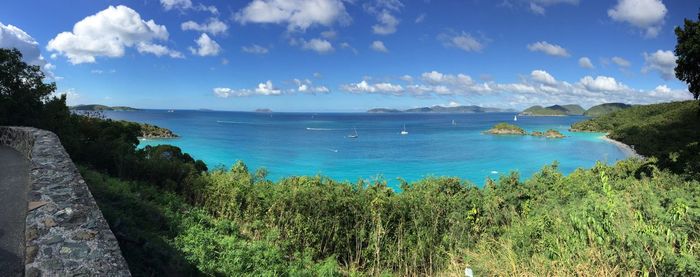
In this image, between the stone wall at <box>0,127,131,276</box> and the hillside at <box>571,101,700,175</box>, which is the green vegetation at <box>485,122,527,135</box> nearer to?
the hillside at <box>571,101,700,175</box>

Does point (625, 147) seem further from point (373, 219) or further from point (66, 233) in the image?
point (66, 233)

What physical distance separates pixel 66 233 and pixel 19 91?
1250cm

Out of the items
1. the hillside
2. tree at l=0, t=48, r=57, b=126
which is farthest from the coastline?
tree at l=0, t=48, r=57, b=126

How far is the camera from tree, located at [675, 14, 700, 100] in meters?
15.4

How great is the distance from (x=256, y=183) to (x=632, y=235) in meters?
9.85

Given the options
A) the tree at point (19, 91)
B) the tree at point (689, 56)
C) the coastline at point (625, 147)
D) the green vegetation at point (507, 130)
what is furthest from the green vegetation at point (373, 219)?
the green vegetation at point (507, 130)

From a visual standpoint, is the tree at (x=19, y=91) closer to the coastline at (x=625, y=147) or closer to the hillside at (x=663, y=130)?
the hillside at (x=663, y=130)

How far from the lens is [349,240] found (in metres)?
10.0

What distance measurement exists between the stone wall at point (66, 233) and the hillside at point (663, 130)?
48.9 feet

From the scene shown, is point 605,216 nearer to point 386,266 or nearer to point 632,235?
point 632,235

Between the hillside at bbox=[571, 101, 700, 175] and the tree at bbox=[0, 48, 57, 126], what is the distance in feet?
68.4

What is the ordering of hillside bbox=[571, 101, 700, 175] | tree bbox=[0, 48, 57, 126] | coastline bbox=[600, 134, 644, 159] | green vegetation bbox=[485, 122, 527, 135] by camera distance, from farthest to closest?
green vegetation bbox=[485, 122, 527, 135]
coastline bbox=[600, 134, 644, 159]
hillside bbox=[571, 101, 700, 175]
tree bbox=[0, 48, 57, 126]

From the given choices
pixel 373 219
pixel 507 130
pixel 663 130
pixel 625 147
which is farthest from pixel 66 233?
pixel 507 130

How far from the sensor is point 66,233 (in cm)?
316
